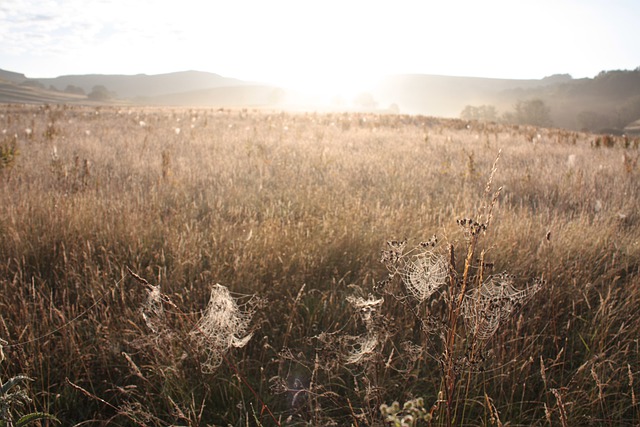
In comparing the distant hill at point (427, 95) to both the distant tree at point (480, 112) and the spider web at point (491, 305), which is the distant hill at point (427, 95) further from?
the spider web at point (491, 305)

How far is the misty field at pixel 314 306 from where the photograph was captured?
167cm

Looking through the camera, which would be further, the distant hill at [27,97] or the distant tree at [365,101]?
the distant tree at [365,101]

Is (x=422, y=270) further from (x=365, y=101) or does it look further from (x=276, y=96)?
(x=365, y=101)

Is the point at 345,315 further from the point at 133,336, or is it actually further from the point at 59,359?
the point at 59,359

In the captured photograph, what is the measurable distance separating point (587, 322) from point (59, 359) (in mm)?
2893

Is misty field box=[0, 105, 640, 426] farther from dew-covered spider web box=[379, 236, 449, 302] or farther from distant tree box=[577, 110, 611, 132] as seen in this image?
distant tree box=[577, 110, 611, 132]

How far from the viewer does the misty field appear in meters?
1.67

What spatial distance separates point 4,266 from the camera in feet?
8.55

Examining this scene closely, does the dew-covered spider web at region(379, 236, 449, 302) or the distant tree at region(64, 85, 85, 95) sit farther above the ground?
the distant tree at region(64, 85, 85, 95)

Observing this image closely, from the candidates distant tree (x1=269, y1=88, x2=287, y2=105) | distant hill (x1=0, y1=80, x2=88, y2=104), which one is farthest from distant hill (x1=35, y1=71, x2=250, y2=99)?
distant hill (x1=0, y1=80, x2=88, y2=104)

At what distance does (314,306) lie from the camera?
2520 mm

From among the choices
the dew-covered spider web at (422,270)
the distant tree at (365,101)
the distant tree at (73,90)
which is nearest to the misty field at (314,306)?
the dew-covered spider web at (422,270)

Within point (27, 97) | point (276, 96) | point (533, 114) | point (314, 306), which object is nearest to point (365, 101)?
point (276, 96)

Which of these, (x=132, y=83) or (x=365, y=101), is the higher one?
(x=132, y=83)
